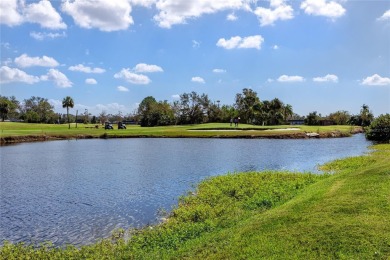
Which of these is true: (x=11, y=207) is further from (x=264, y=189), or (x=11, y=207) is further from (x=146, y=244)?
(x=264, y=189)

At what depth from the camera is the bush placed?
223 ft

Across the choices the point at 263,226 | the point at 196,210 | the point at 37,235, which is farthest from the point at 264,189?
the point at 37,235

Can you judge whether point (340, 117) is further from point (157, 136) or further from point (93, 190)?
point (93, 190)

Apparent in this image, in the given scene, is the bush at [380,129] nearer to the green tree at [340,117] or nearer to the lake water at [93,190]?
the lake water at [93,190]

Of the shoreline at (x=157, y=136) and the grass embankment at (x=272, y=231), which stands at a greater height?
the shoreline at (x=157, y=136)

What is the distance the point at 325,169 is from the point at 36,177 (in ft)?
88.2

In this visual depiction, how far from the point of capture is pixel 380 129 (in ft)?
231

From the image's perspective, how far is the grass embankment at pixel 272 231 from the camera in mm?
10602

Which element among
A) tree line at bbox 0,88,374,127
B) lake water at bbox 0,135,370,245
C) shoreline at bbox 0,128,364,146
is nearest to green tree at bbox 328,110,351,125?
tree line at bbox 0,88,374,127

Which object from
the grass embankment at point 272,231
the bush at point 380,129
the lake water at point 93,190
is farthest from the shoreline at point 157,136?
the grass embankment at point 272,231

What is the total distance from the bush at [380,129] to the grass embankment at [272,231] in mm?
55776

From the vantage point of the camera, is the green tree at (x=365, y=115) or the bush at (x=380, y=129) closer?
the bush at (x=380, y=129)

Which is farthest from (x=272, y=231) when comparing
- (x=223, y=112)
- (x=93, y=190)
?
(x=223, y=112)

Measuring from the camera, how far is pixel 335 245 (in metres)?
10.6
